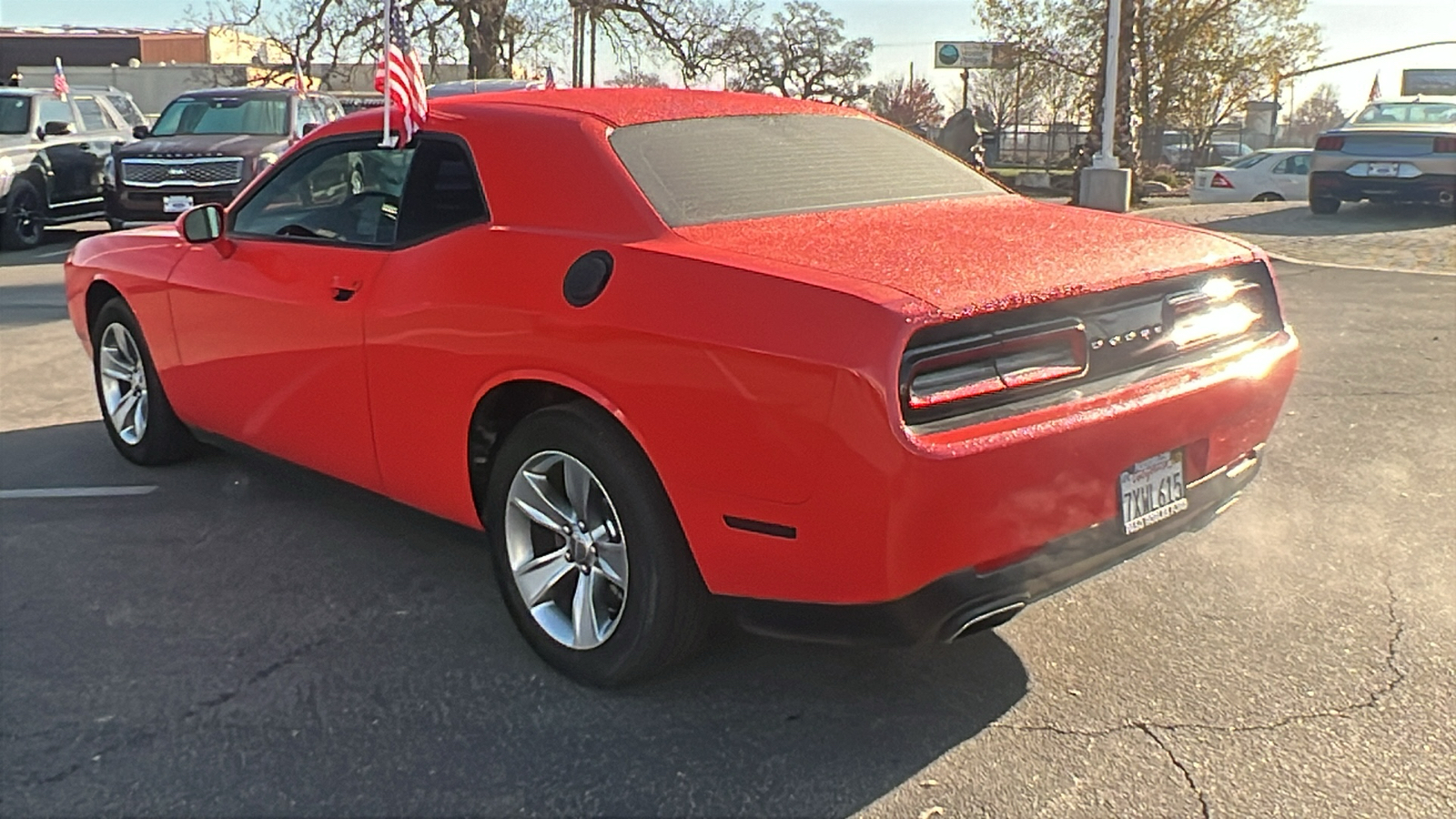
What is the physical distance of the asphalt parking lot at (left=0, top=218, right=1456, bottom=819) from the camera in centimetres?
283

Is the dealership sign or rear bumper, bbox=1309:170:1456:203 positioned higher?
→ the dealership sign

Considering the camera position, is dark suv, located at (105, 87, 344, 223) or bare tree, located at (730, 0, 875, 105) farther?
bare tree, located at (730, 0, 875, 105)

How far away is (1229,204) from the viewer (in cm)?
1892

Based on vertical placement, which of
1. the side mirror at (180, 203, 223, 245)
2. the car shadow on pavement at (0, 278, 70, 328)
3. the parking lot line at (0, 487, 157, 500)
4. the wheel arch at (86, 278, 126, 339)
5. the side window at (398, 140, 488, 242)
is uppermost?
the side window at (398, 140, 488, 242)

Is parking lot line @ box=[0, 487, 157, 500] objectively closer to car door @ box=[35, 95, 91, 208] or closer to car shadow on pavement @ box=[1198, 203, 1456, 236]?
car door @ box=[35, 95, 91, 208]

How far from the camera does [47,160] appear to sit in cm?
1454

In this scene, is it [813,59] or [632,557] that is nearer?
[632,557]

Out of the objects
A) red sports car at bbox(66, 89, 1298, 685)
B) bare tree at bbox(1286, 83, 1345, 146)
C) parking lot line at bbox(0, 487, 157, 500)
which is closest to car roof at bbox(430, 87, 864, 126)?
red sports car at bbox(66, 89, 1298, 685)

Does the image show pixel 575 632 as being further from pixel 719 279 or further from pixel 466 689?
pixel 719 279

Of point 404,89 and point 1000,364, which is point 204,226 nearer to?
point 404,89

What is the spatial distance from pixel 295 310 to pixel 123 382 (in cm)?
179

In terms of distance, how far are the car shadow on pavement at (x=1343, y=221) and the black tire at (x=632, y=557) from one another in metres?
13.0

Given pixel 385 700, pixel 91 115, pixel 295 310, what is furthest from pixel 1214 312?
pixel 91 115

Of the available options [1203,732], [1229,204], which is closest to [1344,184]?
[1229,204]
